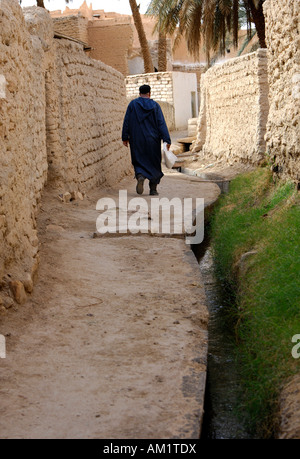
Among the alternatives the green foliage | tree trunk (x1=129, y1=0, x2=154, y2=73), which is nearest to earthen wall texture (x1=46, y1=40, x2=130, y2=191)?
the green foliage

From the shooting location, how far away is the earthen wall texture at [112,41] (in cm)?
2186

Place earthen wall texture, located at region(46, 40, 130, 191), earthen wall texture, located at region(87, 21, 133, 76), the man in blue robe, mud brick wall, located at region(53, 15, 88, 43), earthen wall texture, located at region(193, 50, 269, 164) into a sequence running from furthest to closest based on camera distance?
earthen wall texture, located at region(87, 21, 133, 76) < mud brick wall, located at region(53, 15, 88, 43) < earthen wall texture, located at region(193, 50, 269, 164) < the man in blue robe < earthen wall texture, located at region(46, 40, 130, 191)

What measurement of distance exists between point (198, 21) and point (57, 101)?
8.95 meters

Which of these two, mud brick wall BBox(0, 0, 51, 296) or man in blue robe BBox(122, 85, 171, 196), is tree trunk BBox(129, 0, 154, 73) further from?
mud brick wall BBox(0, 0, 51, 296)

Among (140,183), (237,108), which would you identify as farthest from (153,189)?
(237,108)

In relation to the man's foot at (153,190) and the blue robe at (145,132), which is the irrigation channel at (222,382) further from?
the blue robe at (145,132)

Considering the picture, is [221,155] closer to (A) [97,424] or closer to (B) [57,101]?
(B) [57,101]

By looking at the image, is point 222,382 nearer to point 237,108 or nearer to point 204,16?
point 237,108

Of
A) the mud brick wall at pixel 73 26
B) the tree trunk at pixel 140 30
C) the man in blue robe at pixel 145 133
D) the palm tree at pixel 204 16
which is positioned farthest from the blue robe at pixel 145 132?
the mud brick wall at pixel 73 26

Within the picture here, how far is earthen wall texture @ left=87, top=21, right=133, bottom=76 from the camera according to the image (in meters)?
21.9

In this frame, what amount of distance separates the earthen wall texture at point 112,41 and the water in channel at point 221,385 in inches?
748
